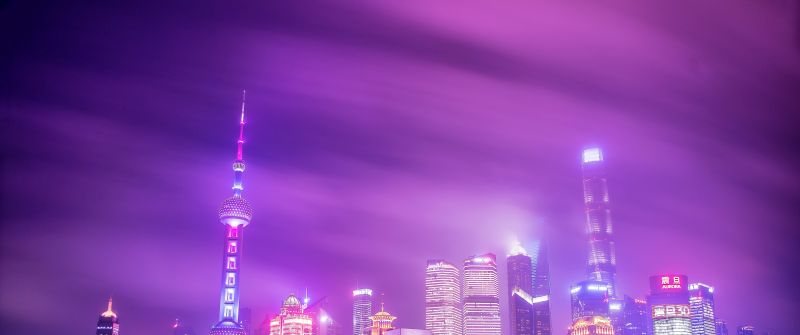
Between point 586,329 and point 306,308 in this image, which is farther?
point 306,308

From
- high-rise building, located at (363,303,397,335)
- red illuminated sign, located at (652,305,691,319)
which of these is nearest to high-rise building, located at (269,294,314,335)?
high-rise building, located at (363,303,397,335)

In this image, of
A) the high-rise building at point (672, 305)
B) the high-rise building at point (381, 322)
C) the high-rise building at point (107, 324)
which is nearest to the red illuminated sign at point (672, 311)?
the high-rise building at point (672, 305)

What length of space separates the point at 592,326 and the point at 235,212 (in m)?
58.7

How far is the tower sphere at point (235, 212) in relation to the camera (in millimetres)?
130875

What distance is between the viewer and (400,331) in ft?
421

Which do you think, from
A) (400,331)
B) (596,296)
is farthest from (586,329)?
(400,331)

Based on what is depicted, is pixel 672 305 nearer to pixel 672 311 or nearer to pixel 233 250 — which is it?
pixel 672 311

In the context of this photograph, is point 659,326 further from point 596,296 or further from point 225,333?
point 225,333

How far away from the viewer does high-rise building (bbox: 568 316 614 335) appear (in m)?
137

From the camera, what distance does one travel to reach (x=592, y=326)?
5404 inches

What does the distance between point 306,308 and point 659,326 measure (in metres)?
61.7

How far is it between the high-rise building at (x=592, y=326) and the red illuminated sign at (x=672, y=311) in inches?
498

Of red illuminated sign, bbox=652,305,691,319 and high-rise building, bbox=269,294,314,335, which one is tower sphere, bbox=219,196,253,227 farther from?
red illuminated sign, bbox=652,305,691,319

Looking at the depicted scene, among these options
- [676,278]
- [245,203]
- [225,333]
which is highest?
[245,203]
